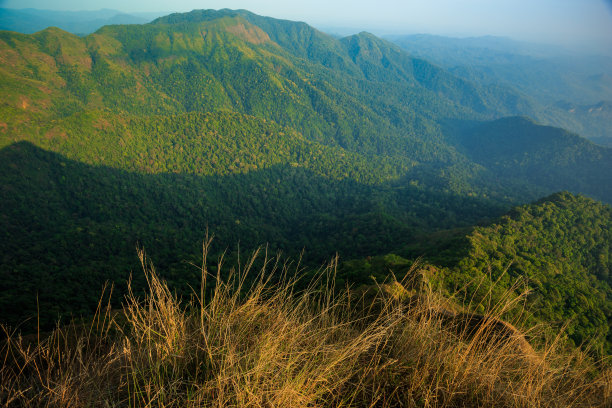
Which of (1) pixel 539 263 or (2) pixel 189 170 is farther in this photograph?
(2) pixel 189 170

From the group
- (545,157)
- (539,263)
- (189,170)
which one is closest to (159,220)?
(189,170)

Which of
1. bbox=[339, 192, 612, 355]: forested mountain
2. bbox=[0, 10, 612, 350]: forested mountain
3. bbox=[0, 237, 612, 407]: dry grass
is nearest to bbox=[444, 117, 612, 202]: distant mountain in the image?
bbox=[0, 10, 612, 350]: forested mountain

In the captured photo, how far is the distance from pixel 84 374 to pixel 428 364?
331 cm

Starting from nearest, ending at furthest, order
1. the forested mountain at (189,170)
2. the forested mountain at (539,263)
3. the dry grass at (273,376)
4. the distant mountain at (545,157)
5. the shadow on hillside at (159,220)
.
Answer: the dry grass at (273,376)
the forested mountain at (539,263)
the shadow on hillside at (159,220)
the forested mountain at (189,170)
the distant mountain at (545,157)

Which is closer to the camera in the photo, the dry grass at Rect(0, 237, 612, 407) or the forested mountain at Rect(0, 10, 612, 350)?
the dry grass at Rect(0, 237, 612, 407)

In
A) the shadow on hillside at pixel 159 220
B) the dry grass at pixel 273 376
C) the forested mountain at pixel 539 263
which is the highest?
the dry grass at pixel 273 376

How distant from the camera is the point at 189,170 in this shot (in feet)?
336

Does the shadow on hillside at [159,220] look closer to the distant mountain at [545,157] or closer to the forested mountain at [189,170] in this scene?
the forested mountain at [189,170]

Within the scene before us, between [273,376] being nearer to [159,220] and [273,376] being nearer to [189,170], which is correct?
[159,220]

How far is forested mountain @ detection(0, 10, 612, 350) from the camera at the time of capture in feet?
168

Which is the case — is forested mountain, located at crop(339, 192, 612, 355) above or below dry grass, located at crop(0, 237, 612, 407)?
below

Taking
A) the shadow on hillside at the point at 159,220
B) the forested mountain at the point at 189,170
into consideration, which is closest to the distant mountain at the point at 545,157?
the forested mountain at the point at 189,170

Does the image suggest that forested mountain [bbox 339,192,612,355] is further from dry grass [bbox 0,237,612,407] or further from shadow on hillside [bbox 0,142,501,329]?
shadow on hillside [bbox 0,142,501,329]

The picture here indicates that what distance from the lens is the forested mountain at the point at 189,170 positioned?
5131 cm
